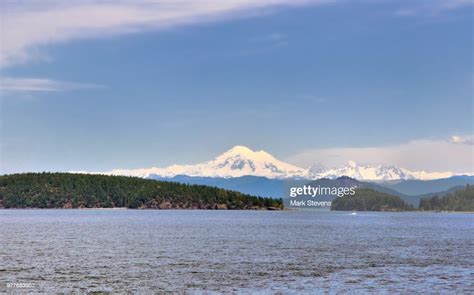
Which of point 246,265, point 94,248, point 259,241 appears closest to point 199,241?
point 259,241

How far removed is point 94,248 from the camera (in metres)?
107

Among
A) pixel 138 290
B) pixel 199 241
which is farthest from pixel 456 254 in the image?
pixel 138 290

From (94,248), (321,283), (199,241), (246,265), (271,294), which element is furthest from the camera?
(199,241)

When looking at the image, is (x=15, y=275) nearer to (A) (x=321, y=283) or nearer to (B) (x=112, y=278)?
(B) (x=112, y=278)

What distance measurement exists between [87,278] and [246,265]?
22545 millimetres

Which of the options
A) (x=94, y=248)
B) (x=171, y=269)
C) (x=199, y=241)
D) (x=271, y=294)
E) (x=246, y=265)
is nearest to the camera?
(x=271, y=294)

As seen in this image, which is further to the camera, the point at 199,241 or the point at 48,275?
the point at 199,241

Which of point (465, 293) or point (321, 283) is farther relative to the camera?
point (321, 283)

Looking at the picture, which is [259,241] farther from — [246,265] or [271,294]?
[271,294]

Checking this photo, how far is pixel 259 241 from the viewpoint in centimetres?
13175

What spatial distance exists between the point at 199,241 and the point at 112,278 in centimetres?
5861

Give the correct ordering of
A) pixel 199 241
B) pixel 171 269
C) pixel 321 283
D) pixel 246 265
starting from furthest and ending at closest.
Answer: pixel 199 241, pixel 246 265, pixel 171 269, pixel 321 283

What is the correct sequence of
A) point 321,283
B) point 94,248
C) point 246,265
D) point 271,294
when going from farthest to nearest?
point 94,248, point 246,265, point 321,283, point 271,294

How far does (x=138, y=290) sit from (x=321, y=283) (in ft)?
64.4
